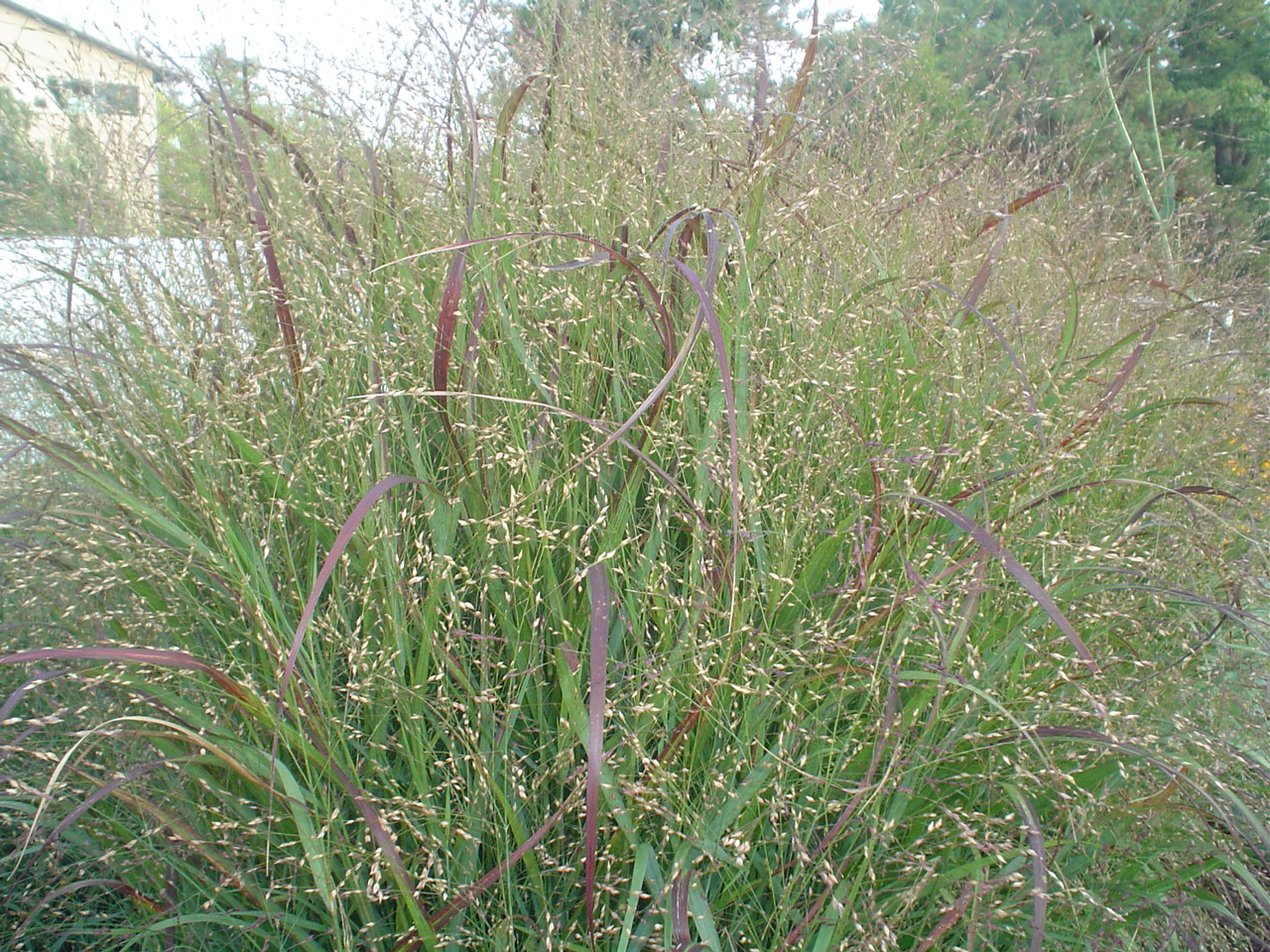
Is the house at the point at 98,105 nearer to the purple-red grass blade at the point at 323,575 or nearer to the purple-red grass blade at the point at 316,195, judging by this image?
the purple-red grass blade at the point at 316,195

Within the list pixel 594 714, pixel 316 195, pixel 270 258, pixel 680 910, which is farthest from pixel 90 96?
pixel 680 910

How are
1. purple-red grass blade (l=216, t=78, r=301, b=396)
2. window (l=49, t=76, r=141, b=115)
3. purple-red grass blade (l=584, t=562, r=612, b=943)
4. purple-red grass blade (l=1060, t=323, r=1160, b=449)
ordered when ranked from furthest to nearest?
1. window (l=49, t=76, r=141, b=115)
2. purple-red grass blade (l=1060, t=323, r=1160, b=449)
3. purple-red grass blade (l=216, t=78, r=301, b=396)
4. purple-red grass blade (l=584, t=562, r=612, b=943)

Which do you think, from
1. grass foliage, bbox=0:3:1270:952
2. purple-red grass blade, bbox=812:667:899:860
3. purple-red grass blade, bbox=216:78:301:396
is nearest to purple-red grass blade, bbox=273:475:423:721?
grass foliage, bbox=0:3:1270:952

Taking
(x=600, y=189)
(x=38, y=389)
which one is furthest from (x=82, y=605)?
(x=600, y=189)

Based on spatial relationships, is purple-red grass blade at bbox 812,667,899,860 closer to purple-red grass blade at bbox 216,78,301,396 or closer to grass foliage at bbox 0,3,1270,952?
grass foliage at bbox 0,3,1270,952

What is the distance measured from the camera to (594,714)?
972 mm

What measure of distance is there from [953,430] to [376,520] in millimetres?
966

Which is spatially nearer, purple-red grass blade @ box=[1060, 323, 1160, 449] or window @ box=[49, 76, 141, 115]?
purple-red grass blade @ box=[1060, 323, 1160, 449]

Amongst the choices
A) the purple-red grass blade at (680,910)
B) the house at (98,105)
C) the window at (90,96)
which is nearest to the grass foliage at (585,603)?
the purple-red grass blade at (680,910)

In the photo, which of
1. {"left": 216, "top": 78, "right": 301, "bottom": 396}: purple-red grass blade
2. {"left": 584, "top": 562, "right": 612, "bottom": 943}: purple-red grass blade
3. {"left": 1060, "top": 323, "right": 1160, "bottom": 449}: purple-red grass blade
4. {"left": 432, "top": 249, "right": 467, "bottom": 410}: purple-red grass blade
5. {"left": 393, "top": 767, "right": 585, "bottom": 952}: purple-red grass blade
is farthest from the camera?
{"left": 1060, "top": 323, "right": 1160, "bottom": 449}: purple-red grass blade

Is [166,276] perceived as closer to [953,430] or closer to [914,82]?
[953,430]

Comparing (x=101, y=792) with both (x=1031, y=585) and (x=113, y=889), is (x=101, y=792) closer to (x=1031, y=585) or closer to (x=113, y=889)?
(x=113, y=889)

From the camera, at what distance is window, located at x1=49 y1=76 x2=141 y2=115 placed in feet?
6.30

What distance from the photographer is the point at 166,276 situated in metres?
1.61
